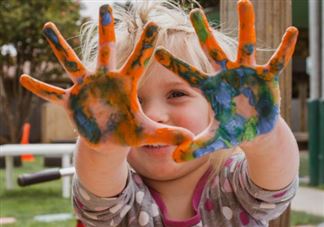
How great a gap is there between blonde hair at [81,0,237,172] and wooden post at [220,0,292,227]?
9.5 inches

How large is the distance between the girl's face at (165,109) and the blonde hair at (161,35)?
4 cm

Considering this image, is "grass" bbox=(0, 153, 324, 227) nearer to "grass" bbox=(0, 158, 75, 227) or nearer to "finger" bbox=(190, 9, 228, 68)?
"grass" bbox=(0, 158, 75, 227)

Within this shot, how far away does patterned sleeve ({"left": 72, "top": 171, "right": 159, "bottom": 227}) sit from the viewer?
1.07 m

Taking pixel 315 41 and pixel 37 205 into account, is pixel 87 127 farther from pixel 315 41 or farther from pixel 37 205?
pixel 315 41

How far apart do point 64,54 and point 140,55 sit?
0.43 feet

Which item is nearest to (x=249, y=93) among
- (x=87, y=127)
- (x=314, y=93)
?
(x=87, y=127)

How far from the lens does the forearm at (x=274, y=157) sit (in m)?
0.93

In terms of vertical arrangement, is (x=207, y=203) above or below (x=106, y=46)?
below

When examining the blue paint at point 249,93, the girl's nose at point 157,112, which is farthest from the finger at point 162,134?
the girl's nose at point 157,112

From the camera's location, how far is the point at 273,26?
1555 millimetres

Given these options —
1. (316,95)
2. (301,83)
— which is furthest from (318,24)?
(301,83)

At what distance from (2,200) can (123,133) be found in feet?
17.8

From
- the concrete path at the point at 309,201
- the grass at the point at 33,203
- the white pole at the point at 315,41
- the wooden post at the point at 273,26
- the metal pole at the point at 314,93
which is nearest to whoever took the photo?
the wooden post at the point at 273,26

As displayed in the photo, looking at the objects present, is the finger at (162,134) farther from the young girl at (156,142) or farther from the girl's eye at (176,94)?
the girl's eye at (176,94)
